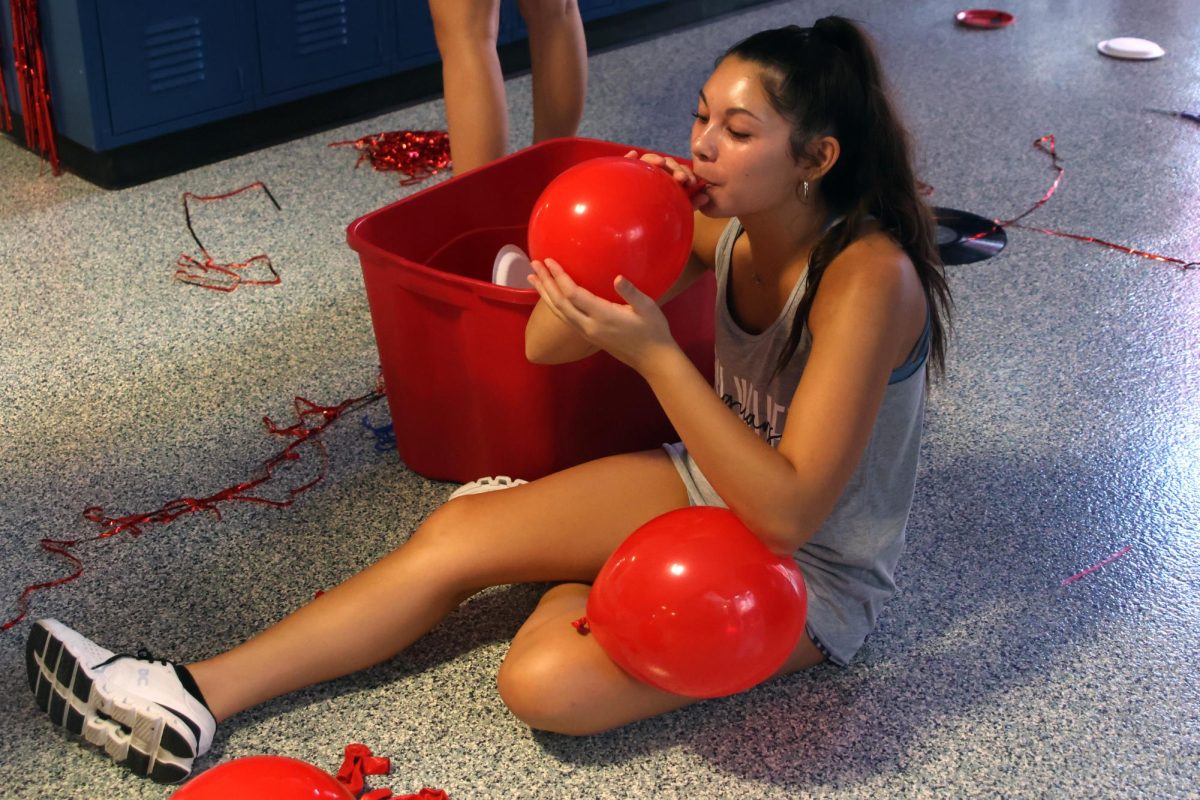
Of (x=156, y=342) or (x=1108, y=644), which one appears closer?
(x=1108, y=644)

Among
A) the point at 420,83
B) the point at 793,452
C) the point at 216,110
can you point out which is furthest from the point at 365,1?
the point at 793,452

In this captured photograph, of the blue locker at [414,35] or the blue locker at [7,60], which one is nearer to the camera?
the blue locker at [7,60]

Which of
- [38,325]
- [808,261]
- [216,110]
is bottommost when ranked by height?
[38,325]

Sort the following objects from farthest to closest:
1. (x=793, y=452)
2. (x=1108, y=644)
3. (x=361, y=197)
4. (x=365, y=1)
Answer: (x=365, y=1)
(x=361, y=197)
(x=1108, y=644)
(x=793, y=452)

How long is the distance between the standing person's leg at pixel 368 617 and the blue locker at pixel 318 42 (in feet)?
5.32

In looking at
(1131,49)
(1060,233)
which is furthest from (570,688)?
(1131,49)

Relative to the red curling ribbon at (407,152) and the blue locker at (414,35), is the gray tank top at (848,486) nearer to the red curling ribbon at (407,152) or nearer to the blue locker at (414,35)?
the red curling ribbon at (407,152)

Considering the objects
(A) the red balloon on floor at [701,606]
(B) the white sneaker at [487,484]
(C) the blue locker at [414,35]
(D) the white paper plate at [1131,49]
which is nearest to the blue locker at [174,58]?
(C) the blue locker at [414,35]

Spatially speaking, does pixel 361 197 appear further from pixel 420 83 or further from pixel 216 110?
pixel 420 83

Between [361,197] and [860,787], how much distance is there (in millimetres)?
1615

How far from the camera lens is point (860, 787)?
47.3 inches

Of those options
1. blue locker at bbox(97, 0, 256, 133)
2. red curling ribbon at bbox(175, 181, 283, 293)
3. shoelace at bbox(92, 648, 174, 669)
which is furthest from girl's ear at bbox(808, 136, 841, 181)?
blue locker at bbox(97, 0, 256, 133)

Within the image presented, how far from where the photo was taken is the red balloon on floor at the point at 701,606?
111 centimetres

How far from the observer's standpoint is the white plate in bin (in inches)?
61.6
